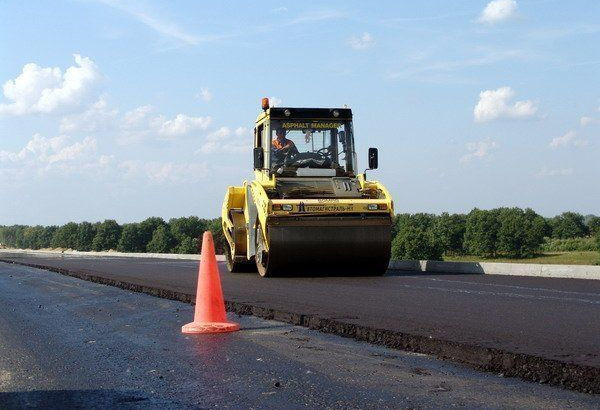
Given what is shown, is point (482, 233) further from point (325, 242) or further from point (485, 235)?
point (325, 242)

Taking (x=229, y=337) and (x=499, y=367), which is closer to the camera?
(x=499, y=367)

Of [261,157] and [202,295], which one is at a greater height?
[261,157]

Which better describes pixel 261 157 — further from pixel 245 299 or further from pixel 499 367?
pixel 499 367

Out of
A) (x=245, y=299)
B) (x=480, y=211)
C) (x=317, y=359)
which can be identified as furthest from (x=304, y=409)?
(x=480, y=211)

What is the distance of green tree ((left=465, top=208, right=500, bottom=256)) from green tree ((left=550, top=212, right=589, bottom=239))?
85.6ft

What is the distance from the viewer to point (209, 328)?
838 cm

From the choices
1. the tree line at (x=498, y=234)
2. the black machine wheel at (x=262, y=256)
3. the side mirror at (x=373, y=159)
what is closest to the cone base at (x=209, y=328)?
the black machine wheel at (x=262, y=256)

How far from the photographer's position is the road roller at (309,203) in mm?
17141

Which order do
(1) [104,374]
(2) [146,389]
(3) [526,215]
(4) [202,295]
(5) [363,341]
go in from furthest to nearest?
(3) [526,215] → (4) [202,295] → (5) [363,341] → (1) [104,374] → (2) [146,389]

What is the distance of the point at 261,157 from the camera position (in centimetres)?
1836

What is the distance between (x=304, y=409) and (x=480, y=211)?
164979 millimetres

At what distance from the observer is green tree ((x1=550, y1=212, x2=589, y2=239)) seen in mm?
185875

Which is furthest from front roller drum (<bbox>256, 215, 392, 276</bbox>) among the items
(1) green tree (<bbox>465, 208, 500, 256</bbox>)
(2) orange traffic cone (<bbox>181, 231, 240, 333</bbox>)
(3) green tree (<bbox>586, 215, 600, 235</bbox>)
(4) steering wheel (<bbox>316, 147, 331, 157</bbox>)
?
(3) green tree (<bbox>586, 215, 600, 235</bbox>)

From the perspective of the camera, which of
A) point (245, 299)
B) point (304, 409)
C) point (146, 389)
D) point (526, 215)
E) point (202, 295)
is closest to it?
point (304, 409)
